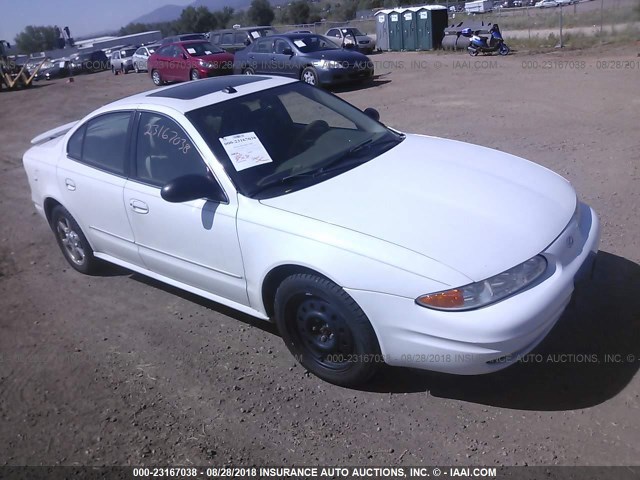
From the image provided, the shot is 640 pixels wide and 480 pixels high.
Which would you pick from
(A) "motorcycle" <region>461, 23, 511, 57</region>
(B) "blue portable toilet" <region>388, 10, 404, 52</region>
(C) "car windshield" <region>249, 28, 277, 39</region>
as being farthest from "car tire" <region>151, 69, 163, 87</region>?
(A) "motorcycle" <region>461, 23, 511, 57</region>

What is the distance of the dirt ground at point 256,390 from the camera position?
9.55 ft

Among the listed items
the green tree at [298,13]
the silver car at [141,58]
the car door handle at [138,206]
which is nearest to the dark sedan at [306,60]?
the car door handle at [138,206]

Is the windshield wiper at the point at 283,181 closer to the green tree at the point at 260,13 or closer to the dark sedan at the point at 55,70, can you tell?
the dark sedan at the point at 55,70

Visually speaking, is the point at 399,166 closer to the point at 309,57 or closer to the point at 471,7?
the point at 309,57

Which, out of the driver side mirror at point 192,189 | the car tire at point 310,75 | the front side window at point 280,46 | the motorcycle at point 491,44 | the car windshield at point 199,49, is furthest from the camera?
the motorcycle at point 491,44

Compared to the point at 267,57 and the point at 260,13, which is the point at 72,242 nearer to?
the point at 267,57

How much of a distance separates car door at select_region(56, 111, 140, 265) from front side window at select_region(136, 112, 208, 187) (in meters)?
0.18

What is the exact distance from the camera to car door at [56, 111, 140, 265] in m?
4.26

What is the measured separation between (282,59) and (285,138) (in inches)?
511

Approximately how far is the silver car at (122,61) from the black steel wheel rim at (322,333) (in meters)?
30.9

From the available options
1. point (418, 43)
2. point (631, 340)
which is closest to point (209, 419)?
point (631, 340)

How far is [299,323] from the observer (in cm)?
341

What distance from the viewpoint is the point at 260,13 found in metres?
65.3

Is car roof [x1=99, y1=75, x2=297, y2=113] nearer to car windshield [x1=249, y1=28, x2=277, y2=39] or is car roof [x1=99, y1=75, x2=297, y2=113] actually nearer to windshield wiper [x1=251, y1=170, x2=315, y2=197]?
windshield wiper [x1=251, y1=170, x2=315, y2=197]
